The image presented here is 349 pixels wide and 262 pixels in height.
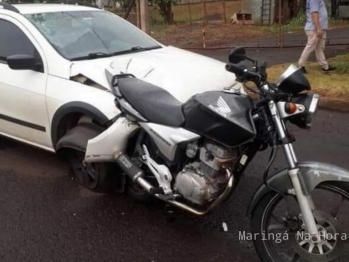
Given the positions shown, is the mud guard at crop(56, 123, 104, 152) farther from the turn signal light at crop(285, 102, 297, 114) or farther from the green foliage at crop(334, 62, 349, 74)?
the green foliage at crop(334, 62, 349, 74)

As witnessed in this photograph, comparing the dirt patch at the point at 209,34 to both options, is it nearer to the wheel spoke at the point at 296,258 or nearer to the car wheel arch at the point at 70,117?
the car wheel arch at the point at 70,117

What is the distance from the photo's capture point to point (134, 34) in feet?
17.6

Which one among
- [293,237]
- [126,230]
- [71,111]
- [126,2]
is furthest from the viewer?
[126,2]

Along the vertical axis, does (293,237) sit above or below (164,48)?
below

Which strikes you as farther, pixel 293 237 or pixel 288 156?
pixel 293 237

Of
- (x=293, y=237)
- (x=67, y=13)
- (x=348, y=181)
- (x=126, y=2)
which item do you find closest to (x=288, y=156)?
(x=348, y=181)

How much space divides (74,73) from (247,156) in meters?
1.97

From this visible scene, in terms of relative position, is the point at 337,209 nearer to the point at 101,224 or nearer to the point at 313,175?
the point at 313,175

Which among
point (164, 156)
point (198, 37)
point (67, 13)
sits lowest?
point (198, 37)

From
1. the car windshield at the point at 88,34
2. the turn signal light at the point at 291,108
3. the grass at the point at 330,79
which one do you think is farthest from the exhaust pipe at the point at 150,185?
the grass at the point at 330,79

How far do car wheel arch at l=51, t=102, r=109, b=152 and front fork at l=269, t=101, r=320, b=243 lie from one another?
1608mm

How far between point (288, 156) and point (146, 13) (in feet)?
28.1

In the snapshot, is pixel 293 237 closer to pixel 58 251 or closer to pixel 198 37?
pixel 58 251

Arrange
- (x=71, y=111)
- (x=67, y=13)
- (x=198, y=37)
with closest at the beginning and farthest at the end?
(x=71, y=111), (x=67, y=13), (x=198, y=37)
